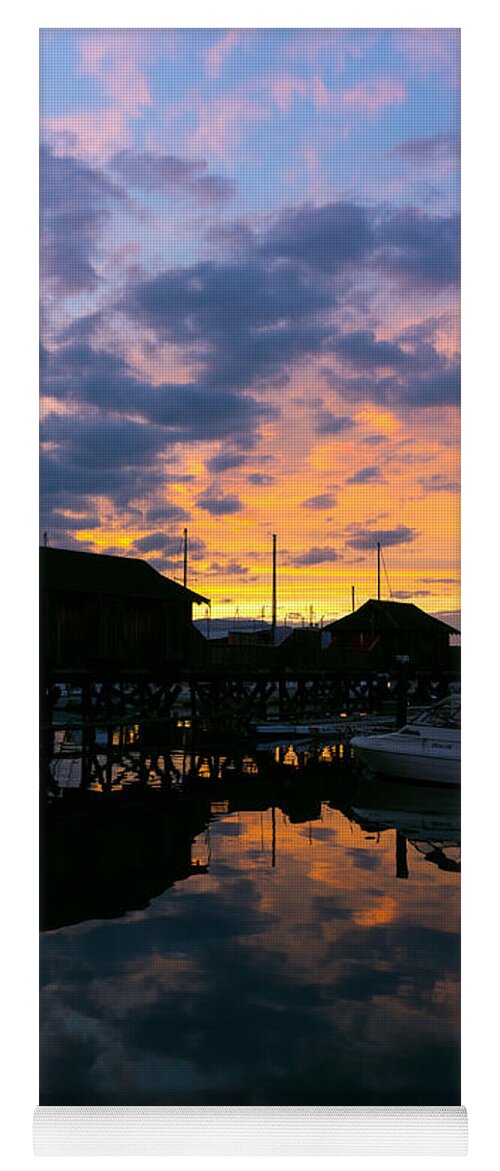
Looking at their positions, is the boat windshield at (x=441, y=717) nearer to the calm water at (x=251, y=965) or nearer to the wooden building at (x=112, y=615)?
the calm water at (x=251, y=965)

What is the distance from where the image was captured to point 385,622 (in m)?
63.6

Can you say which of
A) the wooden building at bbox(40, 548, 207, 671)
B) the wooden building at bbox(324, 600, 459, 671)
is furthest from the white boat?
the wooden building at bbox(324, 600, 459, 671)

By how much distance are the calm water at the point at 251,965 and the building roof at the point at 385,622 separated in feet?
134

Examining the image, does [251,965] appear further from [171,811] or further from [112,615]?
[112,615]

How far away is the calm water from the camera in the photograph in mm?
9102

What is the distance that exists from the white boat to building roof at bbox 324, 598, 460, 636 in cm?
3287

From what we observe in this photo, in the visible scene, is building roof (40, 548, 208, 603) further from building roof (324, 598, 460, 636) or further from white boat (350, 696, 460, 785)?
building roof (324, 598, 460, 636)

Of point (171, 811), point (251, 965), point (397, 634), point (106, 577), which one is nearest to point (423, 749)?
point (171, 811)

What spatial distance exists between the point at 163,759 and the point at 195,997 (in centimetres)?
2705

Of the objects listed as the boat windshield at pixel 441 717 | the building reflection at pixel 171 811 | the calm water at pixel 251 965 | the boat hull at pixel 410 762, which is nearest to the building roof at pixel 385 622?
the building reflection at pixel 171 811

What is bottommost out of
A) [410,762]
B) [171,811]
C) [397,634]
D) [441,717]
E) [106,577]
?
[171,811]

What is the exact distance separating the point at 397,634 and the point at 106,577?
32.5 m

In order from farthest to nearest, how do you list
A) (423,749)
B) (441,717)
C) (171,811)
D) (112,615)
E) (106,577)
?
1. (106,577)
2. (112,615)
3. (441,717)
4. (423,749)
5. (171,811)
